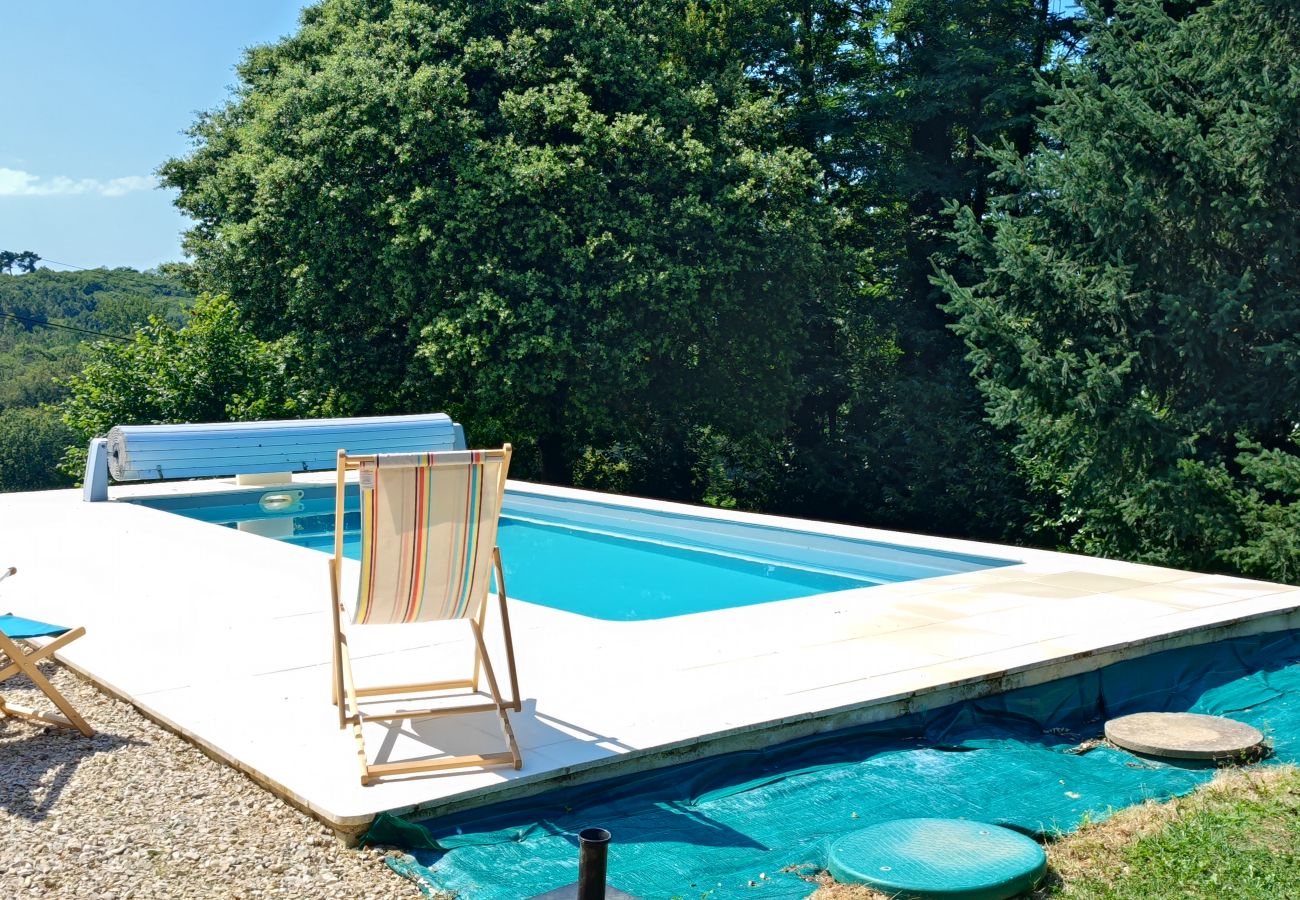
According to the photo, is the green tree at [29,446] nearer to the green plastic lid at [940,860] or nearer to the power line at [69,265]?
the power line at [69,265]

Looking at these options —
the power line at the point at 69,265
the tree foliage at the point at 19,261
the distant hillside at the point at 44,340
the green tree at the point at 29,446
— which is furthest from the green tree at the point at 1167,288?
the tree foliage at the point at 19,261

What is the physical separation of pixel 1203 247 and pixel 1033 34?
7241mm

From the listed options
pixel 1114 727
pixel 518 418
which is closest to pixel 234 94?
pixel 518 418

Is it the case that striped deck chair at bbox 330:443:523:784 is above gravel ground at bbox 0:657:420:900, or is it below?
above

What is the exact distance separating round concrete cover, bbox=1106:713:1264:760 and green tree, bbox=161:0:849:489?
34.3ft

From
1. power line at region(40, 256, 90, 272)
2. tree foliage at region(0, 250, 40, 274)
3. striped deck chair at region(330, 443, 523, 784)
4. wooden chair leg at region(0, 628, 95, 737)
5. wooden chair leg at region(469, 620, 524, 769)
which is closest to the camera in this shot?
wooden chair leg at region(469, 620, 524, 769)

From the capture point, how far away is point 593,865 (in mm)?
2684

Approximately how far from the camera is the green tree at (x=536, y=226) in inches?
595

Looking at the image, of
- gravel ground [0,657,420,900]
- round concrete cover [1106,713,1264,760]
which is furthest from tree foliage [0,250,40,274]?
round concrete cover [1106,713,1264,760]

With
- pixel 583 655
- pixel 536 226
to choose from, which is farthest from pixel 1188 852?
pixel 536 226

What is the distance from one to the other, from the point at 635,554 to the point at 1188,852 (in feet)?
24.8

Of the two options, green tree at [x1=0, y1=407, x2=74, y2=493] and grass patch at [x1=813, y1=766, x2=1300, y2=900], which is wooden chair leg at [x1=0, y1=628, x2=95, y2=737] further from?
green tree at [x1=0, y1=407, x2=74, y2=493]

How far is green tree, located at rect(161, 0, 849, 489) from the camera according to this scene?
15109 mm

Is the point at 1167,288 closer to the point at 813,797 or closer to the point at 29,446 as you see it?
the point at 813,797
